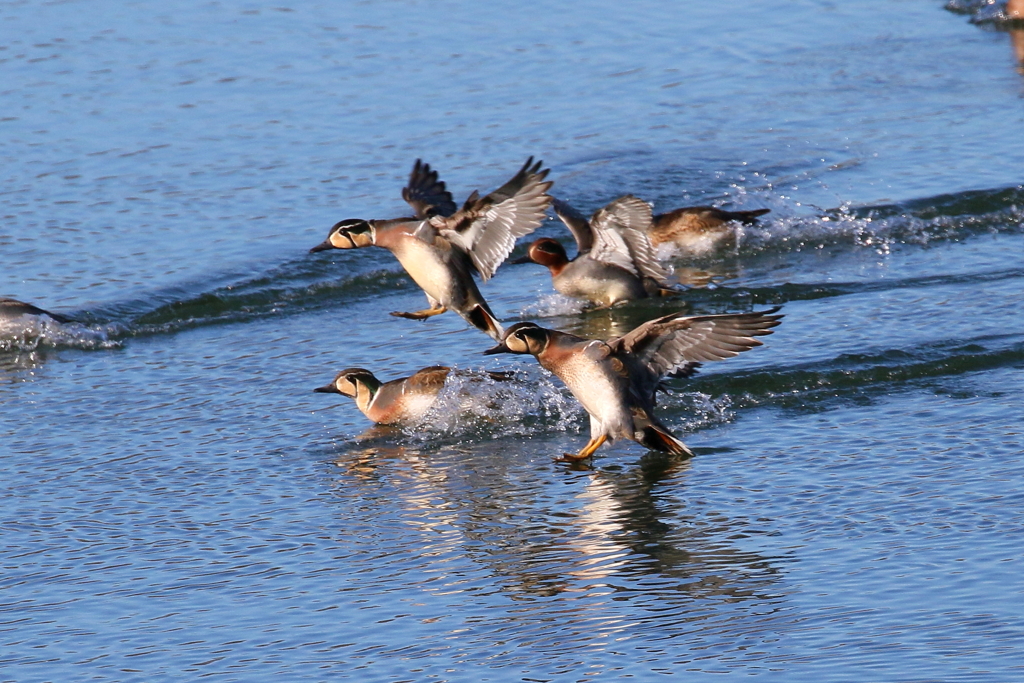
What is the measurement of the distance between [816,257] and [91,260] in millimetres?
5257

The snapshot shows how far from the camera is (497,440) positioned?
7.46 metres

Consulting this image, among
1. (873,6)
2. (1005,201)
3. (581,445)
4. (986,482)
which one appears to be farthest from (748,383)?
(873,6)

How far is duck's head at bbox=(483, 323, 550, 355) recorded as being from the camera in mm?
7191

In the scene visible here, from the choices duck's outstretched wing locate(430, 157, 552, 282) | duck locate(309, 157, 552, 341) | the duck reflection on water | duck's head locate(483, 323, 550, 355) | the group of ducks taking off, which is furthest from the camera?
duck locate(309, 157, 552, 341)

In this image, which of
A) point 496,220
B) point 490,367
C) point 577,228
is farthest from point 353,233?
point 577,228

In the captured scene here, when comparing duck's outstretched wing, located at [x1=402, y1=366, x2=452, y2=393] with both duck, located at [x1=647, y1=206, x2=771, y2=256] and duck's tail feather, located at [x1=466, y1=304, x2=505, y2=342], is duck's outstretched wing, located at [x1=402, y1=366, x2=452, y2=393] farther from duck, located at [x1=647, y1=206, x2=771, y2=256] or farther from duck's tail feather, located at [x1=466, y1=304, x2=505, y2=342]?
duck, located at [x1=647, y1=206, x2=771, y2=256]

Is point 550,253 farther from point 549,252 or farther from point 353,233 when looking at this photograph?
point 353,233

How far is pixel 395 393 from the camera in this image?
7.67 meters

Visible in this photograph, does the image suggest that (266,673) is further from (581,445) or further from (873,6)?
(873,6)

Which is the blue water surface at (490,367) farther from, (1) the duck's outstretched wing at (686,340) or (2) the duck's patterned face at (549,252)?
(1) the duck's outstretched wing at (686,340)

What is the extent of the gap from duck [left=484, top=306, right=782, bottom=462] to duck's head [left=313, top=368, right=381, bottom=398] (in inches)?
39.1

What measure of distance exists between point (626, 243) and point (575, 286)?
0.52m

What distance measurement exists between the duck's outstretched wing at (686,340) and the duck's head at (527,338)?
0.36 m

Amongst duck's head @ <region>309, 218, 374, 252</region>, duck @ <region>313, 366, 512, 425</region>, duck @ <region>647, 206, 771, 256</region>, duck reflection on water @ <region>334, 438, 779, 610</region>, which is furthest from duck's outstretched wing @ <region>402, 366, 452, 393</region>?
duck @ <region>647, 206, 771, 256</region>
